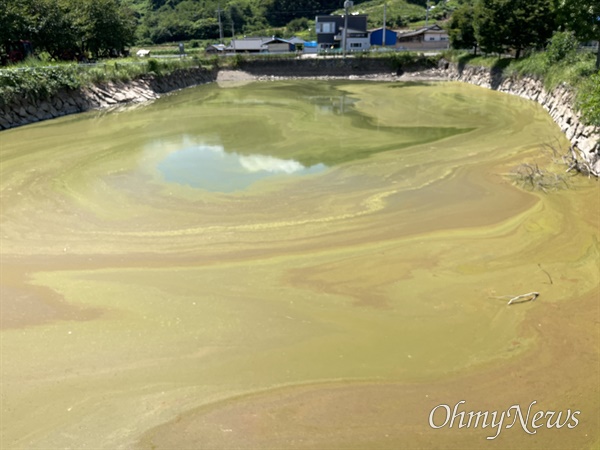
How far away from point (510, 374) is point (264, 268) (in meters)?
2.55

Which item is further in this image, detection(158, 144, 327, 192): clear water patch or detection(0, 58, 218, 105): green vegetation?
detection(0, 58, 218, 105): green vegetation

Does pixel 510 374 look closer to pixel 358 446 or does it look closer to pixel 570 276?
pixel 358 446

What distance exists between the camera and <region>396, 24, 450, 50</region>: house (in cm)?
3812

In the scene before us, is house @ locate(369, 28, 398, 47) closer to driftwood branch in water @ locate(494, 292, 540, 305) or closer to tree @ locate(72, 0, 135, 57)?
tree @ locate(72, 0, 135, 57)

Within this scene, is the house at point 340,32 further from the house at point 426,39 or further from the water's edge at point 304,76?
the water's edge at point 304,76

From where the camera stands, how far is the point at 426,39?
3903 centimetres

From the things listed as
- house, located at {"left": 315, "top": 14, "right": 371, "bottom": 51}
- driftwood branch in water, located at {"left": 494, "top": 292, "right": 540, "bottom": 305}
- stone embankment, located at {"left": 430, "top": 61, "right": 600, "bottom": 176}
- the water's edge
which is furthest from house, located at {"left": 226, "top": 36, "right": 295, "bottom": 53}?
driftwood branch in water, located at {"left": 494, "top": 292, "right": 540, "bottom": 305}

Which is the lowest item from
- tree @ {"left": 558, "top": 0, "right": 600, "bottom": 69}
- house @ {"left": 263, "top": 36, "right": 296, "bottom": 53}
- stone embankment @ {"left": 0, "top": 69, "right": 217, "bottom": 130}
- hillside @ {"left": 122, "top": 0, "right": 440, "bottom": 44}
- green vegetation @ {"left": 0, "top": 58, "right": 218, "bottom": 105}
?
stone embankment @ {"left": 0, "top": 69, "right": 217, "bottom": 130}

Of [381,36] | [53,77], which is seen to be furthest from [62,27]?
[381,36]

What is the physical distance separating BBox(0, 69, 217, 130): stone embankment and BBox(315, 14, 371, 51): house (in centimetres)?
2124

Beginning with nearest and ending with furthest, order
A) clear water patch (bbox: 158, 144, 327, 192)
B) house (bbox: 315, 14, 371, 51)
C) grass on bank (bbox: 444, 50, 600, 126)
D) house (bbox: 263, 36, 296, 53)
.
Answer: grass on bank (bbox: 444, 50, 600, 126) < clear water patch (bbox: 158, 144, 327, 192) < house (bbox: 263, 36, 296, 53) < house (bbox: 315, 14, 371, 51)

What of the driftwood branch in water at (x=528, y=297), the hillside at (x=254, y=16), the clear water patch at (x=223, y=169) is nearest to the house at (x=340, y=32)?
→ the hillside at (x=254, y=16)

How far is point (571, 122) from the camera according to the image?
32.6ft

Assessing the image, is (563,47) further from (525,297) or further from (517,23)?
(525,297)
